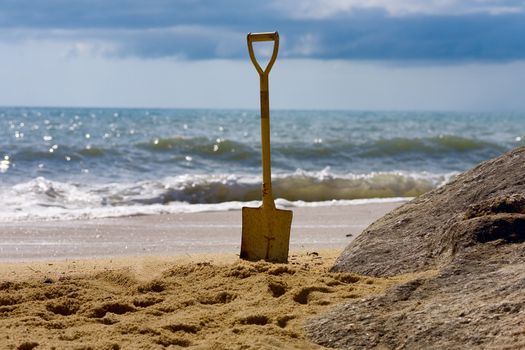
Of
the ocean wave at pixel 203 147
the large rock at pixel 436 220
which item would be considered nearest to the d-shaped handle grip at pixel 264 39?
the large rock at pixel 436 220

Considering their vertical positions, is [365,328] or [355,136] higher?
[355,136]

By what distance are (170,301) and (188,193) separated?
913cm

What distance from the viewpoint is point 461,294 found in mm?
3596

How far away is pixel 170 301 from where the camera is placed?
416cm

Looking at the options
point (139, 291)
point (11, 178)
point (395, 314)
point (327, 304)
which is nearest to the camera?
point (395, 314)

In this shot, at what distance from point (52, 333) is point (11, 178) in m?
10.6

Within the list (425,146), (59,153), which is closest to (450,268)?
(59,153)

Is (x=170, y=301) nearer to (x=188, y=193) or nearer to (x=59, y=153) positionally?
(x=188, y=193)

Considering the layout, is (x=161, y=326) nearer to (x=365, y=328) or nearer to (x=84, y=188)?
(x=365, y=328)

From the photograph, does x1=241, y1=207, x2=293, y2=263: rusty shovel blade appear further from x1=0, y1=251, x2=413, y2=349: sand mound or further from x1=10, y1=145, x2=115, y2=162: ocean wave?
x1=10, y1=145, x2=115, y2=162: ocean wave

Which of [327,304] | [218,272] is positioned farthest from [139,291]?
[327,304]

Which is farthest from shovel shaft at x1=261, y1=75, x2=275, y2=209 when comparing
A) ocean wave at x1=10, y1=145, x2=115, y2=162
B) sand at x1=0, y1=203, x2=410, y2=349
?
ocean wave at x1=10, y1=145, x2=115, y2=162

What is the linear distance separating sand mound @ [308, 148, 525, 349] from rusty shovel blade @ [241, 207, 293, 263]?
555 mm

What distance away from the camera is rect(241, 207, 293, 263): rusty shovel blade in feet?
17.4
